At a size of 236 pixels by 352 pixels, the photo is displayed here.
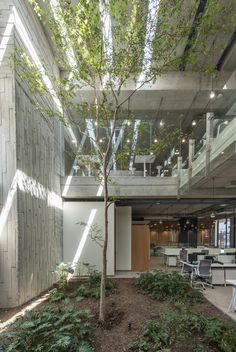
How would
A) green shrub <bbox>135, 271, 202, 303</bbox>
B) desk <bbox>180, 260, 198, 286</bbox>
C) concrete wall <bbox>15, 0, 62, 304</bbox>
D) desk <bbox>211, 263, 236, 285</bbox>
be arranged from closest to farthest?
1. concrete wall <bbox>15, 0, 62, 304</bbox>
2. green shrub <bbox>135, 271, 202, 303</bbox>
3. desk <bbox>211, 263, 236, 285</bbox>
4. desk <bbox>180, 260, 198, 286</bbox>

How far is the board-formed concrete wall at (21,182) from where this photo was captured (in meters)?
5.57

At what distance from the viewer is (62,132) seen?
10477mm

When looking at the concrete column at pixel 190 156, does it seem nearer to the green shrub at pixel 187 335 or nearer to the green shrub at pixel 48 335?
the green shrub at pixel 187 335

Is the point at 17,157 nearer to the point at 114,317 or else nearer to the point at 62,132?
the point at 114,317

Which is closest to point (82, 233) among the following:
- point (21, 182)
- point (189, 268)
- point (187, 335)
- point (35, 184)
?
point (35, 184)

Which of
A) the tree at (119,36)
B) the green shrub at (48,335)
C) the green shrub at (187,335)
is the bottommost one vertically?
the green shrub at (187,335)

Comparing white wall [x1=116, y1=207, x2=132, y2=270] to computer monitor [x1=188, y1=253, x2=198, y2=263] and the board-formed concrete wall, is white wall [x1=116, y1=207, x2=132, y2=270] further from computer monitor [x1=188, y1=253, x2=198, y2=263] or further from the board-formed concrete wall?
the board-formed concrete wall

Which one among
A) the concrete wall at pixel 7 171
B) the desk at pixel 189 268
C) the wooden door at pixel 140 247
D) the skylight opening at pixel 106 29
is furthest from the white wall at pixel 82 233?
the skylight opening at pixel 106 29

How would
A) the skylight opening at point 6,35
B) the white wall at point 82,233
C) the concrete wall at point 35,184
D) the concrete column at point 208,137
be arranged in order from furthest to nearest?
the white wall at point 82,233 → the concrete column at point 208,137 → the concrete wall at point 35,184 → the skylight opening at point 6,35

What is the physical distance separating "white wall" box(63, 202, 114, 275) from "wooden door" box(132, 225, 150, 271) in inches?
92.5

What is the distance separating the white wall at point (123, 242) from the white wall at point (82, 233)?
1.48m

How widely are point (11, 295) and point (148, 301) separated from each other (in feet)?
10.1

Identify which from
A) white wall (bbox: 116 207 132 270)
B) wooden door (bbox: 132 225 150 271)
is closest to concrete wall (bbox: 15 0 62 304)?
white wall (bbox: 116 207 132 270)

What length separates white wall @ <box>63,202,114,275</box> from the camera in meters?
10.7
